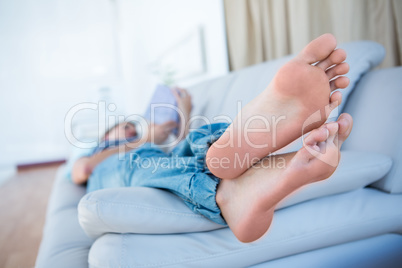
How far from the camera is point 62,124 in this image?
427 cm

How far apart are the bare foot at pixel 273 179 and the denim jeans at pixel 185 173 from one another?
0.10ft

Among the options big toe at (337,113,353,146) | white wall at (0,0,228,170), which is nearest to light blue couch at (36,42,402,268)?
big toe at (337,113,353,146)

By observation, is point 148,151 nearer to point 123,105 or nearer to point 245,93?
point 245,93

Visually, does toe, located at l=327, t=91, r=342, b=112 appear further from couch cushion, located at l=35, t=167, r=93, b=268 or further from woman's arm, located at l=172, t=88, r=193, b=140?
woman's arm, located at l=172, t=88, r=193, b=140

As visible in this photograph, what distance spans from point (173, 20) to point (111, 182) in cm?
247

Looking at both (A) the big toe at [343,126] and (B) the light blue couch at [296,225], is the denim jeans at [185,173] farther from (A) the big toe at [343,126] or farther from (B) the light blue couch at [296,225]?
(A) the big toe at [343,126]

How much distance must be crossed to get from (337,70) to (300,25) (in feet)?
3.75

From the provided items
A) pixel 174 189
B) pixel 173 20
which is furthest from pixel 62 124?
pixel 174 189

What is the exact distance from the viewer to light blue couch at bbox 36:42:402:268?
0.67 m

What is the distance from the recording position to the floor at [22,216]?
1.36m

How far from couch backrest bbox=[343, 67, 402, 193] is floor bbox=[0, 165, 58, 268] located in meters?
1.40

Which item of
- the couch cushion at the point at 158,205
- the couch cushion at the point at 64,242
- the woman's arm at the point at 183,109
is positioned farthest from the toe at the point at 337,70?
the woman's arm at the point at 183,109

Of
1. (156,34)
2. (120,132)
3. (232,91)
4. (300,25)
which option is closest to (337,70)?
(232,91)

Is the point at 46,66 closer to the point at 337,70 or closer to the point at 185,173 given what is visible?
the point at 185,173
